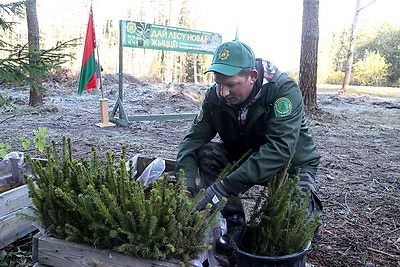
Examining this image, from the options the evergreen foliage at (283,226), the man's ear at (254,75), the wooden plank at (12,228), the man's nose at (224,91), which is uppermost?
the man's ear at (254,75)

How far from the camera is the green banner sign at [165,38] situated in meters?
7.63

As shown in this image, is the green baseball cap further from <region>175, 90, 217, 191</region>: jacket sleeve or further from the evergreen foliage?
the evergreen foliage

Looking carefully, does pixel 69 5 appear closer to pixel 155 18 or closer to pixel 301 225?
pixel 155 18

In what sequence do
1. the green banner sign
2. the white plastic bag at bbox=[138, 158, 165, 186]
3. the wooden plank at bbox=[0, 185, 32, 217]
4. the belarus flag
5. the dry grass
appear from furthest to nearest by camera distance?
the dry grass, the green banner sign, the belarus flag, the white plastic bag at bbox=[138, 158, 165, 186], the wooden plank at bbox=[0, 185, 32, 217]

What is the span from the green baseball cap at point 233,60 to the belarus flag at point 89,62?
5.32 m

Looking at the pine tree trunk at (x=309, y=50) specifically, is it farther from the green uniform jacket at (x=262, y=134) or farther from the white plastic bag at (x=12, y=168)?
the white plastic bag at (x=12, y=168)

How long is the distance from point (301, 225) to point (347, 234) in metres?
1.09

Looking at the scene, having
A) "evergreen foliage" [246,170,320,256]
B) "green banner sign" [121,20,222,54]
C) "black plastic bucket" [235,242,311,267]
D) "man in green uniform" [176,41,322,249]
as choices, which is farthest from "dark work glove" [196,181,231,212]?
"green banner sign" [121,20,222,54]

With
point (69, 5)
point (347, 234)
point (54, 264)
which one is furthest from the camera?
point (69, 5)

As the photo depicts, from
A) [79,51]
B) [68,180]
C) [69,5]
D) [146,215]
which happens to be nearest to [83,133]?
[68,180]

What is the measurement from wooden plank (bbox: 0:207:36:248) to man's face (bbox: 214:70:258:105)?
145 centimetres

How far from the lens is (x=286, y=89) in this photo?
235 cm

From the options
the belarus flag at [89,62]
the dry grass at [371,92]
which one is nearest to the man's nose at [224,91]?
the belarus flag at [89,62]

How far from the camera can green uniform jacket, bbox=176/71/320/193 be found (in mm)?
2176
